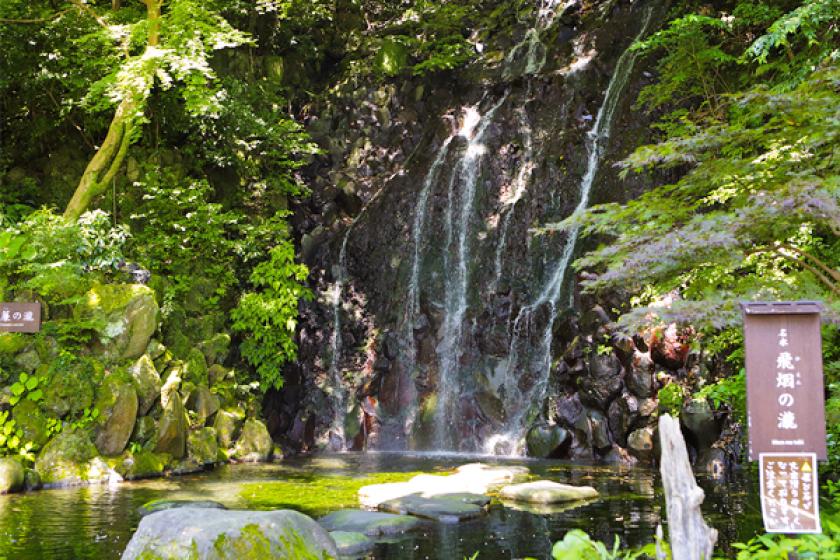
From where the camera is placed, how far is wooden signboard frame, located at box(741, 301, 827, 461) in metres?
4.02

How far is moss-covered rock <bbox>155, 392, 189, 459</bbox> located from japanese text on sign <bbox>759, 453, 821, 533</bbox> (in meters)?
10.5

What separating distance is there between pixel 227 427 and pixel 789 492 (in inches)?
468

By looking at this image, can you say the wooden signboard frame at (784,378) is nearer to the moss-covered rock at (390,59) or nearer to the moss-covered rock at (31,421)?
the moss-covered rock at (31,421)

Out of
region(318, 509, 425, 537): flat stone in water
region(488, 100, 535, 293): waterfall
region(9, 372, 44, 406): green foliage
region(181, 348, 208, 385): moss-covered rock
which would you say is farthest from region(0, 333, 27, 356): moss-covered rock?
region(488, 100, 535, 293): waterfall

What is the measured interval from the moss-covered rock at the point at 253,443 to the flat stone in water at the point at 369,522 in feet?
20.8

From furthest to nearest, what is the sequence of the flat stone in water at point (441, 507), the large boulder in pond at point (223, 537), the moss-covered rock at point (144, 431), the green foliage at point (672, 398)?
1. the moss-covered rock at point (144, 431)
2. the green foliage at point (672, 398)
3. the flat stone in water at point (441, 507)
4. the large boulder in pond at point (223, 537)

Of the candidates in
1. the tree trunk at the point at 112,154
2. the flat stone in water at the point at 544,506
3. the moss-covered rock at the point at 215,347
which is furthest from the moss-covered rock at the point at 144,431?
the flat stone in water at the point at 544,506

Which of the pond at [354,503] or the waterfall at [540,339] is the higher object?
the waterfall at [540,339]

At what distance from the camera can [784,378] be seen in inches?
161

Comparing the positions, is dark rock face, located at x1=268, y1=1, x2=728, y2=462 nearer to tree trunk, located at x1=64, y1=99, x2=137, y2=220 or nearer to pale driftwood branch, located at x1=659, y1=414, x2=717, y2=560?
tree trunk, located at x1=64, y1=99, x2=137, y2=220

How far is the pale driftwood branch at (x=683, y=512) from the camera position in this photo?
13.2ft

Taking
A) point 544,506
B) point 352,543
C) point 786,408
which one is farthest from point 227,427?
point 786,408

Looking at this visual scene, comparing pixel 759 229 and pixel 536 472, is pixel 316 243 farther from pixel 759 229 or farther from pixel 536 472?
pixel 759 229

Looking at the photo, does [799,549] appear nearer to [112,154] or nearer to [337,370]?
[337,370]
